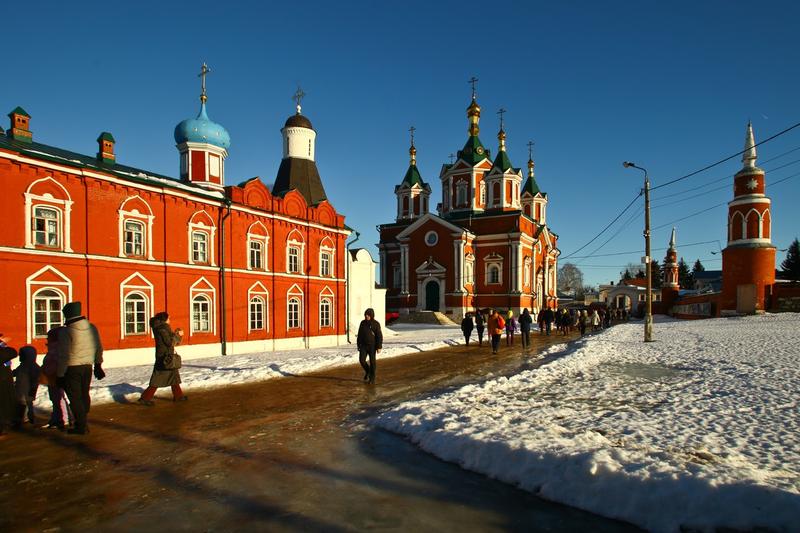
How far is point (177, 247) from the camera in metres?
17.5

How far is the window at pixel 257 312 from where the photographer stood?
66.3 ft

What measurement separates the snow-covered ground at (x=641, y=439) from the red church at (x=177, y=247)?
37.7 ft

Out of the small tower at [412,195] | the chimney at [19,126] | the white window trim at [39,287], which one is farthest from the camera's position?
the small tower at [412,195]

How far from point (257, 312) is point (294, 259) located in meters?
3.17

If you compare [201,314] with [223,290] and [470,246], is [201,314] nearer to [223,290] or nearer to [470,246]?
[223,290]

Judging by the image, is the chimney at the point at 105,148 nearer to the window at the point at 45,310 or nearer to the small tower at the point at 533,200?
the window at the point at 45,310

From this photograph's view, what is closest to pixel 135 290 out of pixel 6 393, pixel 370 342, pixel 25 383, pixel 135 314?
pixel 135 314

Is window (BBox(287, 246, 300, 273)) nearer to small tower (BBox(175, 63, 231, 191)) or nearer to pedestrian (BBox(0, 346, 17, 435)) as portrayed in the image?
small tower (BBox(175, 63, 231, 191))

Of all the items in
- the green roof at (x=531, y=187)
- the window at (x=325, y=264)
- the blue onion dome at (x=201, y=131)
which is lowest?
the window at (x=325, y=264)

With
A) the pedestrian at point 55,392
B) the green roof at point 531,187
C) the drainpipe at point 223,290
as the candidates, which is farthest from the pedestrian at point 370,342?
the green roof at point 531,187

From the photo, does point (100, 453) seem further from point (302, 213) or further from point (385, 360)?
point (302, 213)

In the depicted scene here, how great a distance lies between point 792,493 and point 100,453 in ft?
23.6

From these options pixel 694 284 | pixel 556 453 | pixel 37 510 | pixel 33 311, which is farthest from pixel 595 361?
pixel 694 284

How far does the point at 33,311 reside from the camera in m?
13.6
